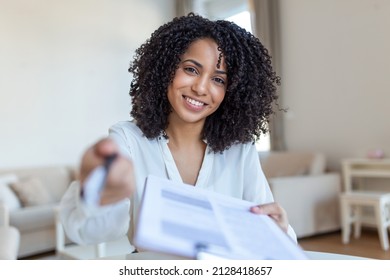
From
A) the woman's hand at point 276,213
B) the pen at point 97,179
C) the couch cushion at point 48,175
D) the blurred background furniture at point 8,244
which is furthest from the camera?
the couch cushion at point 48,175

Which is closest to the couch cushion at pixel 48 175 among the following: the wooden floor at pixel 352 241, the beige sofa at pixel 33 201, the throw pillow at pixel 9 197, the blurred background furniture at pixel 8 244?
the beige sofa at pixel 33 201

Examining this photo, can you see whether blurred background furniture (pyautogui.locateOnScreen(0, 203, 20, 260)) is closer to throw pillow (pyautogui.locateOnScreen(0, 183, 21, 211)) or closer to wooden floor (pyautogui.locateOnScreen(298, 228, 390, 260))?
throw pillow (pyautogui.locateOnScreen(0, 183, 21, 211))

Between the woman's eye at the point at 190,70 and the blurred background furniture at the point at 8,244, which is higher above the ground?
the woman's eye at the point at 190,70

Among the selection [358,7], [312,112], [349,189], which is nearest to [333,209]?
[349,189]

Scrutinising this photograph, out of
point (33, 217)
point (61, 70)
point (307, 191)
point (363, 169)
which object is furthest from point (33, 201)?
point (363, 169)

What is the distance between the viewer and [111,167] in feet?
0.78

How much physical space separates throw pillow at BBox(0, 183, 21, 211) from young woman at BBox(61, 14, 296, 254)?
1908mm

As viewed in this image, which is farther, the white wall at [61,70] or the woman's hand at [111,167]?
the white wall at [61,70]

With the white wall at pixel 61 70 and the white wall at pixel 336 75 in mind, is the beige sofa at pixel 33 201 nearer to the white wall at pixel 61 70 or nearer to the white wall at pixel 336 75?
the white wall at pixel 61 70

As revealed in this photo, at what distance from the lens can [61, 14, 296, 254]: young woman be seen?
0.58 meters

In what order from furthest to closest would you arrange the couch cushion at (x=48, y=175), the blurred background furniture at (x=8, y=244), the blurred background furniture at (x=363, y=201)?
the couch cushion at (x=48, y=175), the blurred background furniture at (x=363, y=201), the blurred background furniture at (x=8, y=244)

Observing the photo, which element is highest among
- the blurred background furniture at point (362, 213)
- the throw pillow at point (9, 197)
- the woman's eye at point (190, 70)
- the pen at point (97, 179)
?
the woman's eye at point (190, 70)

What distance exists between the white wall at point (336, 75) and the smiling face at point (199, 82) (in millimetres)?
2156

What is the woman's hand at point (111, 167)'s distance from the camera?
24 centimetres
